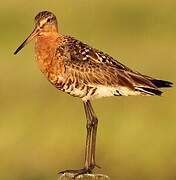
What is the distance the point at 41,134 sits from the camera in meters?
13.1

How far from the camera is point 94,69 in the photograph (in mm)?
10055

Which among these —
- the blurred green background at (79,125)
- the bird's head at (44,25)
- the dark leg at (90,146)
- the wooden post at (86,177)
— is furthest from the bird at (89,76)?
the blurred green background at (79,125)

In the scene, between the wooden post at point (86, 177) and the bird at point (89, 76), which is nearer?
the wooden post at point (86, 177)

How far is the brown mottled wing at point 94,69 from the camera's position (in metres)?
10.0

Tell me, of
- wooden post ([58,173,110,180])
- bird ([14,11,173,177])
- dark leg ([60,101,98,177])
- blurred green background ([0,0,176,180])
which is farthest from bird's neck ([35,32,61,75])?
blurred green background ([0,0,176,180])

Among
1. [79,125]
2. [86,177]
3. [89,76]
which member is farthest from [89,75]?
[79,125]

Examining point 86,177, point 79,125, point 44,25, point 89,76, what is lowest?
point 86,177

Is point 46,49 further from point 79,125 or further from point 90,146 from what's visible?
point 79,125

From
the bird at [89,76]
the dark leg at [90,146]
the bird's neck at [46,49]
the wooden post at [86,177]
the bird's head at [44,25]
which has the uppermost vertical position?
the bird's head at [44,25]

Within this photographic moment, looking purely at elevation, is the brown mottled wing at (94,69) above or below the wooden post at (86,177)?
above

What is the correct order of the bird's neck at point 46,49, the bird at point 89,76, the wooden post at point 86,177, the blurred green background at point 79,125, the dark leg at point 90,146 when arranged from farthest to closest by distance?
1. the blurred green background at point 79,125
2. the bird's neck at point 46,49
3. the bird at point 89,76
4. the dark leg at point 90,146
5. the wooden post at point 86,177

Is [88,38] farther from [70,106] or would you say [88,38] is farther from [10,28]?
[70,106]

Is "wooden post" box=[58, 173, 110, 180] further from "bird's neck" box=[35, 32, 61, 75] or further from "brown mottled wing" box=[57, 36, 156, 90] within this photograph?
"bird's neck" box=[35, 32, 61, 75]

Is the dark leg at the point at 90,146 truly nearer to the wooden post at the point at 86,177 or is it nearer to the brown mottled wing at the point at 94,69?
the brown mottled wing at the point at 94,69
